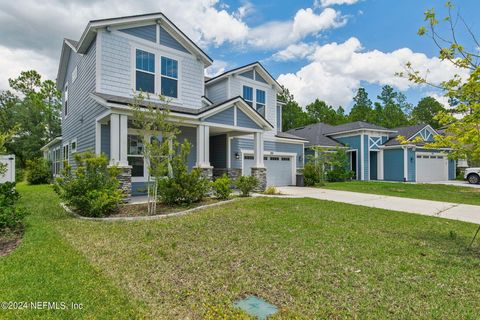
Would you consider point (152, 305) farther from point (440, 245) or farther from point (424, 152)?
point (424, 152)

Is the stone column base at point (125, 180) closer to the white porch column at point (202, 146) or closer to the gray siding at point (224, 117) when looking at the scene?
the white porch column at point (202, 146)

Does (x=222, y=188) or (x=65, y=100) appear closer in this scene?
(x=222, y=188)

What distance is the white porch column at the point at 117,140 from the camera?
351 inches

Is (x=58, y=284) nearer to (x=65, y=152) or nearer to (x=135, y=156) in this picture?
(x=135, y=156)

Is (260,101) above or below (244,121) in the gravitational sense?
above

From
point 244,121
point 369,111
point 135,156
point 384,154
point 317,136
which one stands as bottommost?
point 135,156

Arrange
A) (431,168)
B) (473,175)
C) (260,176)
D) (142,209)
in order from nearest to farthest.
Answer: (142,209) → (260,176) → (473,175) → (431,168)

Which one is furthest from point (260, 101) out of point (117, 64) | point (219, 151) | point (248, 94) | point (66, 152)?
point (66, 152)

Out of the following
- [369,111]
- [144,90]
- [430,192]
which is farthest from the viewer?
[369,111]

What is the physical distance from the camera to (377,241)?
534 centimetres

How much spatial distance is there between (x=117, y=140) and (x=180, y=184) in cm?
260

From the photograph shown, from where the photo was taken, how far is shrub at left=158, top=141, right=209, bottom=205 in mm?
8656

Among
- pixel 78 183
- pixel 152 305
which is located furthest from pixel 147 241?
pixel 78 183

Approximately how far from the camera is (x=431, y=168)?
23297mm
